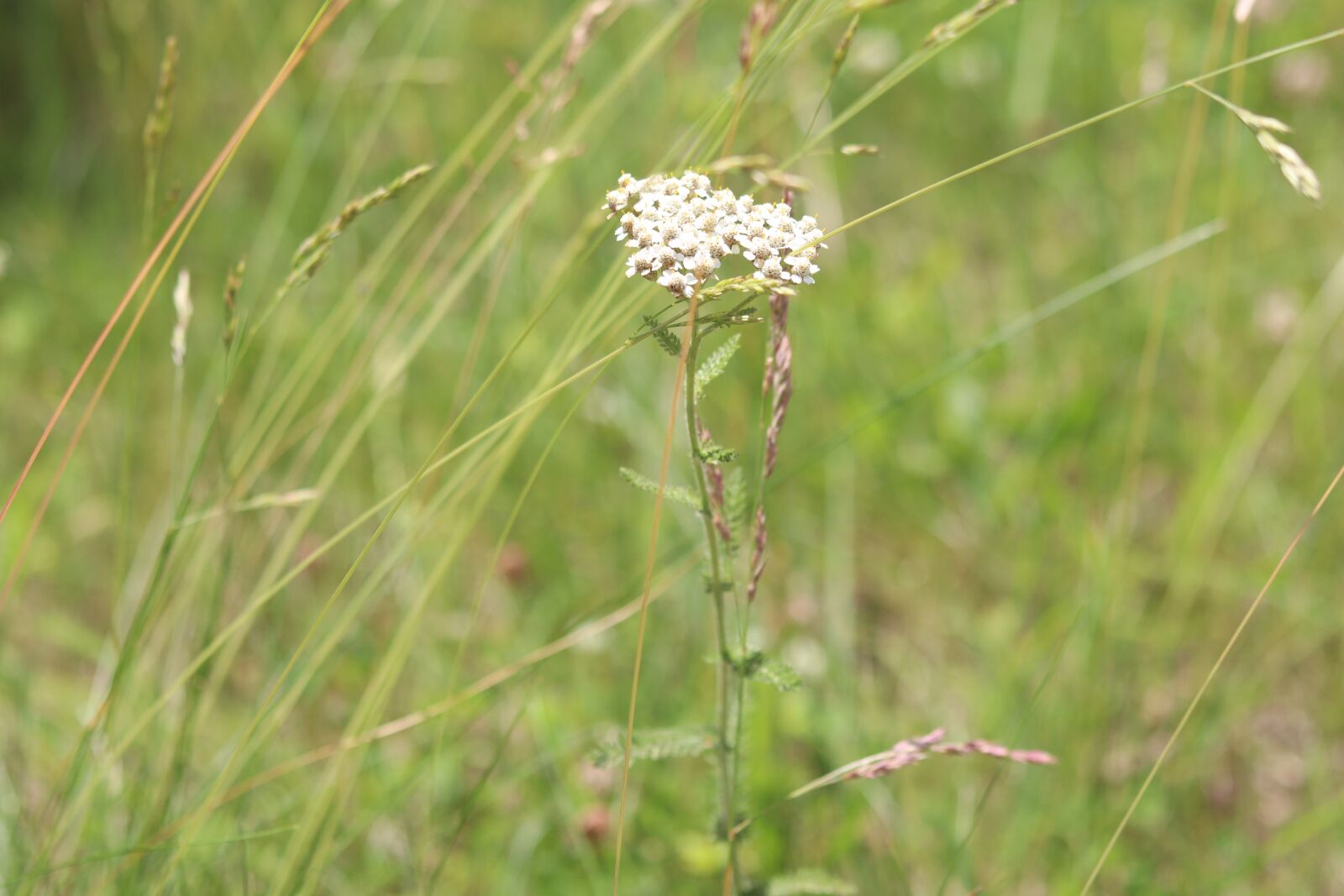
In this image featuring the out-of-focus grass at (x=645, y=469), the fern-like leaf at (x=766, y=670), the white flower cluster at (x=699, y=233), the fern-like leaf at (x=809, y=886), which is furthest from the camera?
the out-of-focus grass at (x=645, y=469)

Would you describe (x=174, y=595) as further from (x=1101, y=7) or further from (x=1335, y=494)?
(x=1101, y=7)

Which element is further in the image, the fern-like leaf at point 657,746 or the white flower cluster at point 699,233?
the fern-like leaf at point 657,746

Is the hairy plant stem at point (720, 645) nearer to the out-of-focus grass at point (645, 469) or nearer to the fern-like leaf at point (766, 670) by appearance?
the fern-like leaf at point (766, 670)

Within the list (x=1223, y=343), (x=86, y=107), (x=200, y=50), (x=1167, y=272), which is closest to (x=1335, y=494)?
(x=1223, y=343)

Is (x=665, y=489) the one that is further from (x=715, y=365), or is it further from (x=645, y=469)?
(x=645, y=469)

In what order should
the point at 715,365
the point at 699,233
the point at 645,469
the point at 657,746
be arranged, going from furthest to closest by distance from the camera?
the point at 645,469 < the point at 657,746 < the point at 715,365 < the point at 699,233

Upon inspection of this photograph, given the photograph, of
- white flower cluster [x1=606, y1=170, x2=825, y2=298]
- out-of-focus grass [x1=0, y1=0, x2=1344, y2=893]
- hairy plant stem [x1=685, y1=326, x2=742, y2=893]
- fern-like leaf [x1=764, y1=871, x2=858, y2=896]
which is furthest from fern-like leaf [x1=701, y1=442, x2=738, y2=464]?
fern-like leaf [x1=764, y1=871, x2=858, y2=896]

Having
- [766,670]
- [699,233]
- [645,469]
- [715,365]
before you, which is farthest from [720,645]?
[645,469]

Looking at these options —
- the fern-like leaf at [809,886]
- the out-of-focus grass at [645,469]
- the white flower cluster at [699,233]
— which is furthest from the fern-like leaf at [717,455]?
the fern-like leaf at [809,886]
